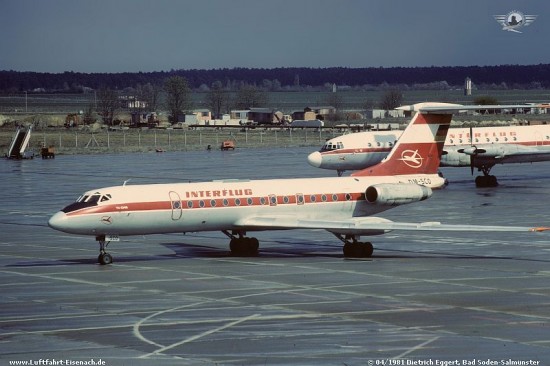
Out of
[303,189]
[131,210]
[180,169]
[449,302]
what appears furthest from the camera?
[180,169]

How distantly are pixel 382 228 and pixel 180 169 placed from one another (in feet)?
152

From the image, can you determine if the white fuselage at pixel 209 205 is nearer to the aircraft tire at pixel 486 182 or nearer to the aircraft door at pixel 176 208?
the aircraft door at pixel 176 208

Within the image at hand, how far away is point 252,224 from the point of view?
126 feet

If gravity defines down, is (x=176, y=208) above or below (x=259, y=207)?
above

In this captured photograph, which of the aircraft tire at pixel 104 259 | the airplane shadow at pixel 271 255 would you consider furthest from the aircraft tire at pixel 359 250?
the aircraft tire at pixel 104 259

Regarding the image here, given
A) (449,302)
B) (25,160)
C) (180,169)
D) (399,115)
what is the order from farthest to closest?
(399,115) → (25,160) → (180,169) → (449,302)

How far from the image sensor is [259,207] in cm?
3869

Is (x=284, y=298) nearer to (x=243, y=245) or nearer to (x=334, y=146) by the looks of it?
(x=243, y=245)

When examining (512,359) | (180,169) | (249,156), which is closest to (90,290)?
(512,359)

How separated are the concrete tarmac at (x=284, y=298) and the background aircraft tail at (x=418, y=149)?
9.28 feet

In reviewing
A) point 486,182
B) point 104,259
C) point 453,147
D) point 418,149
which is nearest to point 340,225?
point 418,149

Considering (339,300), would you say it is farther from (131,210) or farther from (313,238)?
(313,238)

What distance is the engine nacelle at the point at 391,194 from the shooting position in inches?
1556

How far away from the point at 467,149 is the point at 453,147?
44.2 inches
